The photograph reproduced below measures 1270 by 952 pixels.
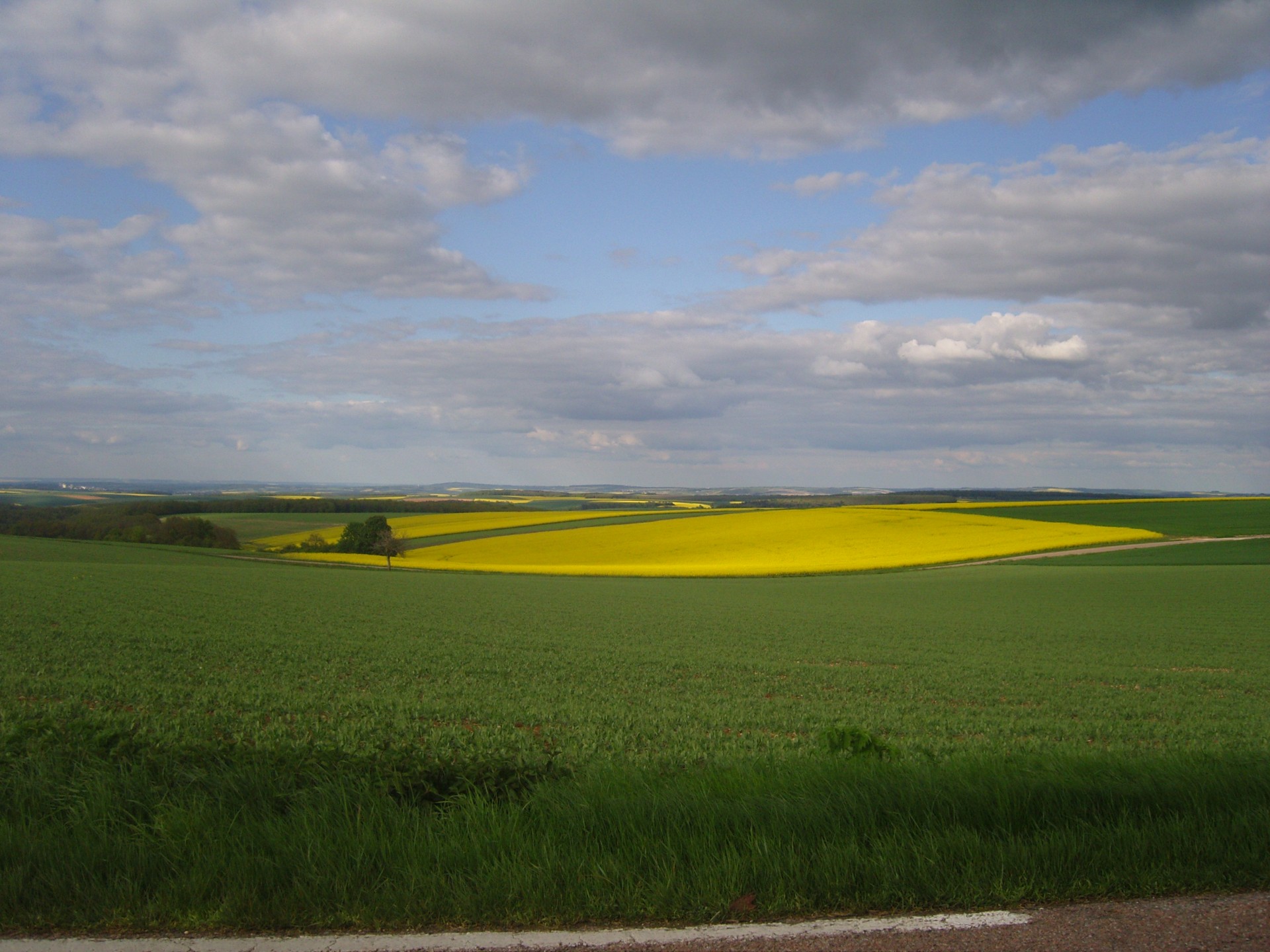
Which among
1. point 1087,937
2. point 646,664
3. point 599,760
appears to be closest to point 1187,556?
point 646,664

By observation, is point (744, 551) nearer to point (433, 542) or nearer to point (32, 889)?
point (433, 542)

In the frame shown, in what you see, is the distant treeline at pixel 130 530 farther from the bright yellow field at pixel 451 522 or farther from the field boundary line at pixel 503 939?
the field boundary line at pixel 503 939

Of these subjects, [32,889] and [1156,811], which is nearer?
[32,889]

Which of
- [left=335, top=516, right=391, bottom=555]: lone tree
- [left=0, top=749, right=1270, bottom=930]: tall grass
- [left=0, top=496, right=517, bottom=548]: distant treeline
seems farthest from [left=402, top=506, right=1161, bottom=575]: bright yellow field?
[left=0, top=749, right=1270, bottom=930]: tall grass

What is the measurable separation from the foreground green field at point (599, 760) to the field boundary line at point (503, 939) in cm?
13

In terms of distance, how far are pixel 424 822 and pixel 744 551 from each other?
5592cm

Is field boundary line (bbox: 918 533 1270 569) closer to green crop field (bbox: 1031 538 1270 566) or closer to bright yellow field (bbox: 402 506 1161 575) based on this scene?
bright yellow field (bbox: 402 506 1161 575)

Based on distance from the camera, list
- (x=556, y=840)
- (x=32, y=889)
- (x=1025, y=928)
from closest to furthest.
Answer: (x=1025, y=928)
(x=32, y=889)
(x=556, y=840)

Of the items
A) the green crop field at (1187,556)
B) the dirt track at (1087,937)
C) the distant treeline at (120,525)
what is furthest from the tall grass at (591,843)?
the distant treeline at (120,525)

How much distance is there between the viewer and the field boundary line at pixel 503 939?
3.40 meters

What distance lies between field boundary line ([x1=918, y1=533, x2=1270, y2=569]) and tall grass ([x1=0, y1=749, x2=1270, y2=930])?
45.9m

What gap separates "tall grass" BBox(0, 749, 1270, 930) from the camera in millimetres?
3732

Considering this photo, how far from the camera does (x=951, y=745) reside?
10086mm

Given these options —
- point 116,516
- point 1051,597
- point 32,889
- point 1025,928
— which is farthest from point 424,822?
point 116,516
